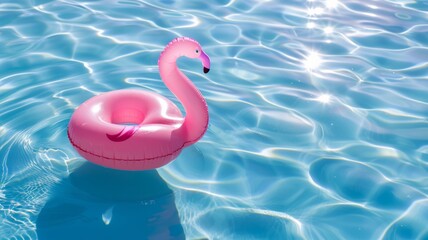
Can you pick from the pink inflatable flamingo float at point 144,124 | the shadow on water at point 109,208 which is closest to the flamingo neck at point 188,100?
the pink inflatable flamingo float at point 144,124

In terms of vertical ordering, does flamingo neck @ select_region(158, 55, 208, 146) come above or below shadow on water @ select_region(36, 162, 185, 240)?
above

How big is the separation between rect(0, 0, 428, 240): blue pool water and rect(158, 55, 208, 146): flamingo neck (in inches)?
15.0

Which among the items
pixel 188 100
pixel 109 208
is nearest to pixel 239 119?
pixel 188 100

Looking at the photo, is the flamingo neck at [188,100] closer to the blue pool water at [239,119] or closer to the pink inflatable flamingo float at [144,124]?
the pink inflatable flamingo float at [144,124]

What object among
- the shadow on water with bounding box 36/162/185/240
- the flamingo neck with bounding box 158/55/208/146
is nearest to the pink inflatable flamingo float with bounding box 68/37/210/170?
the flamingo neck with bounding box 158/55/208/146

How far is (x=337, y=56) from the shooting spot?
505 cm

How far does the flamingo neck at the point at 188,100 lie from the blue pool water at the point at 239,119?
1.25ft

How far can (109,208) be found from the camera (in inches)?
128

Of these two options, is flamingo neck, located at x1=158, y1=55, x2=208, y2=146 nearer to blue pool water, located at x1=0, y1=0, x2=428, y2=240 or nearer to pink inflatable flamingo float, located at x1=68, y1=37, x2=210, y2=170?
pink inflatable flamingo float, located at x1=68, y1=37, x2=210, y2=170

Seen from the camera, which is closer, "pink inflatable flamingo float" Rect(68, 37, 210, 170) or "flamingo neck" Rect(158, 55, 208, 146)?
"pink inflatable flamingo float" Rect(68, 37, 210, 170)

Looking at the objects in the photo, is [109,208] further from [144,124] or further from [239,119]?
[239,119]

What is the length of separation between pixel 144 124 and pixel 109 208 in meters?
0.50

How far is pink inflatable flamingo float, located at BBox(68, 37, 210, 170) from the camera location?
10.1 feet

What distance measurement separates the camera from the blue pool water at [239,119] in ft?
10.6
